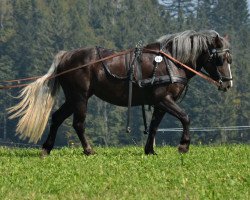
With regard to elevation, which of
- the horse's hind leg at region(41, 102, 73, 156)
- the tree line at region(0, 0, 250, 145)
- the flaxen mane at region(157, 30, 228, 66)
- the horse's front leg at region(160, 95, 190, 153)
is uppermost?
the flaxen mane at region(157, 30, 228, 66)

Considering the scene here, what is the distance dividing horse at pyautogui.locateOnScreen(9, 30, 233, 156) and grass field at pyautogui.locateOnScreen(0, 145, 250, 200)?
0.98 m

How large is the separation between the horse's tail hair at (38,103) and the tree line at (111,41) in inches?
3429

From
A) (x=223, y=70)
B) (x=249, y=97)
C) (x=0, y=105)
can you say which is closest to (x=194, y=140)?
(x=249, y=97)

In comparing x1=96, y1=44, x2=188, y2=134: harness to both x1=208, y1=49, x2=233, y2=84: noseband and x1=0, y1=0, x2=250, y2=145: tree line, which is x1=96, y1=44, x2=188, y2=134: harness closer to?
x1=208, y1=49, x2=233, y2=84: noseband

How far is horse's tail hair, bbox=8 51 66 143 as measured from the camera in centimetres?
1644

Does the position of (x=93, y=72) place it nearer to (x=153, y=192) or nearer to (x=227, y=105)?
(x=153, y=192)

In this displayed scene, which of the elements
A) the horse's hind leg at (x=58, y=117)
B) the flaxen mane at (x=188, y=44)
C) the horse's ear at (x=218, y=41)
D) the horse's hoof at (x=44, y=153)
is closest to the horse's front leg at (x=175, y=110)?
the flaxen mane at (x=188, y=44)

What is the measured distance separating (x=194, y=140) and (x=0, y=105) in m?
50.8

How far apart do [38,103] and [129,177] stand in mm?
4733

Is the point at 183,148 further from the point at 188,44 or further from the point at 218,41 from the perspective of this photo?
the point at 218,41

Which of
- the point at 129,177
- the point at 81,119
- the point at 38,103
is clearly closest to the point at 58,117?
the point at 38,103

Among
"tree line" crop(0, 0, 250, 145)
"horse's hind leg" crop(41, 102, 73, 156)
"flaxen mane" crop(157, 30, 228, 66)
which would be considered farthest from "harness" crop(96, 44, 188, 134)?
"tree line" crop(0, 0, 250, 145)

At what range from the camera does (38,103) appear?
54.5ft

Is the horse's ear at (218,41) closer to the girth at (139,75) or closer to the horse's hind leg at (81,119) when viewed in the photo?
the girth at (139,75)
